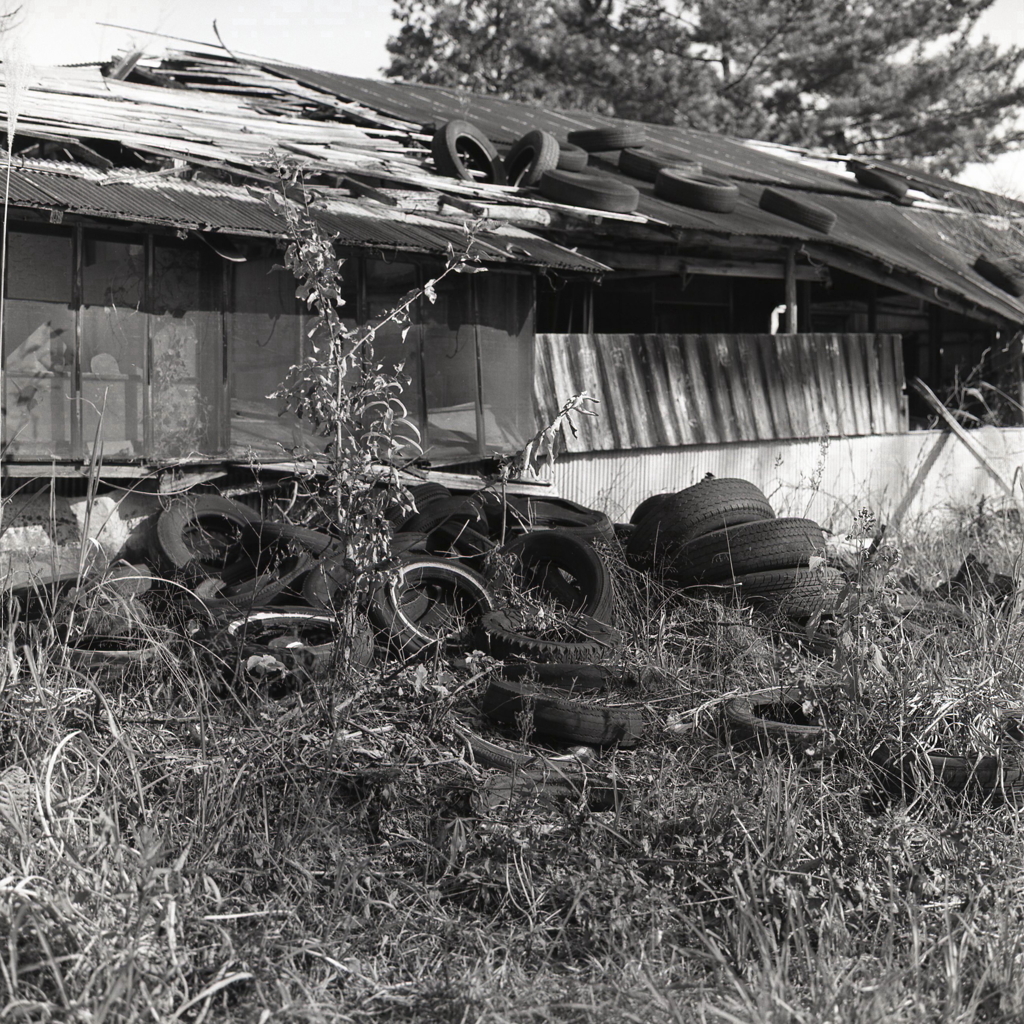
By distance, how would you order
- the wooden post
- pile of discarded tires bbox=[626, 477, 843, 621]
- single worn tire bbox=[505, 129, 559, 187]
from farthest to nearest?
the wooden post → single worn tire bbox=[505, 129, 559, 187] → pile of discarded tires bbox=[626, 477, 843, 621]

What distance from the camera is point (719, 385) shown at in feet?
37.6

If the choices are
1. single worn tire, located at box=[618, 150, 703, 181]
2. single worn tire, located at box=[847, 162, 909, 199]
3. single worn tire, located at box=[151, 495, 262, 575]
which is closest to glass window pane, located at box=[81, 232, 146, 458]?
single worn tire, located at box=[151, 495, 262, 575]

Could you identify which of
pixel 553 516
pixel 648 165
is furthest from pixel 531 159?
pixel 553 516

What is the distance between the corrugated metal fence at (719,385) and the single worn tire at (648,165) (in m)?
2.09

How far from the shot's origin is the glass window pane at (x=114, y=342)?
7.54 m

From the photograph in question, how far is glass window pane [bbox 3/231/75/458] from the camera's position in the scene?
7.26 m

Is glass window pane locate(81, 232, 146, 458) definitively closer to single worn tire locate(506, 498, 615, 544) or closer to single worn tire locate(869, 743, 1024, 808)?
single worn tire locate(506, 498, 615, 544)

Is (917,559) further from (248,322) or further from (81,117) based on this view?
(81,117)

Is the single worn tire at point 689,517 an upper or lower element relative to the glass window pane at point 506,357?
lower

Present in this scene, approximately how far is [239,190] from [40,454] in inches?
91.4

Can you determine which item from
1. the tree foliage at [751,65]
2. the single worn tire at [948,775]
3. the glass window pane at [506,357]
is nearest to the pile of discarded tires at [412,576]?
the glass window pane at [506,357]

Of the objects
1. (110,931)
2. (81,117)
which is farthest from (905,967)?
(81,117)

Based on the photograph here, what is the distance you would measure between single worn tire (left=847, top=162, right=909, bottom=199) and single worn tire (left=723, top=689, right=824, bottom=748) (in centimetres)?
1293

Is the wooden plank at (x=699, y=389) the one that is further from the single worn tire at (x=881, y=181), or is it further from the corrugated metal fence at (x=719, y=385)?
the single worn tire at (x=881, y=181)
